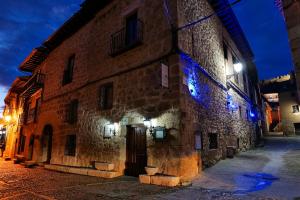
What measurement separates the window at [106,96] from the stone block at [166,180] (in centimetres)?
402

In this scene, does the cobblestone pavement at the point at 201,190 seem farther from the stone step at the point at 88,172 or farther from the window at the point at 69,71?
the window at the point at 69,71

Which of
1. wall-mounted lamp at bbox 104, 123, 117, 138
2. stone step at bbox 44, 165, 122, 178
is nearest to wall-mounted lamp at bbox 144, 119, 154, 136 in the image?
wall-mounted lamp at bbox 104, 123, 117, 138

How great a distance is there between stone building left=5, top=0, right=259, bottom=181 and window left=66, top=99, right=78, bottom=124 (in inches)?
2.1

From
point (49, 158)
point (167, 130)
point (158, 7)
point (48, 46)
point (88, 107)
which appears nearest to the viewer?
point (167, 130)

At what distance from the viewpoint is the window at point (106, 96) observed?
8.73m

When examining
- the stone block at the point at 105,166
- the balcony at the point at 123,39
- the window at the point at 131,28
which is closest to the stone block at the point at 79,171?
the stone block at the point at 105,166

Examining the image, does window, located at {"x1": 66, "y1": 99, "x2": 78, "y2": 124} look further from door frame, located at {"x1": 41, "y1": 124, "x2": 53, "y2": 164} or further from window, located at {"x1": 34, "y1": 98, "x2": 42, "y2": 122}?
window, located at {"x1": 34, "y1": 98, "x2": 42, "y2": 122}

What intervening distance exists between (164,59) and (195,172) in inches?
147

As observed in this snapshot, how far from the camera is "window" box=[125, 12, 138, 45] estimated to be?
27.6 feet

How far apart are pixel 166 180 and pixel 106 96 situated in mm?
4776

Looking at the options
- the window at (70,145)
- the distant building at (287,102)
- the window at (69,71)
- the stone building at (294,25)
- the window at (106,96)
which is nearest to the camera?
the stone building at (294,25)

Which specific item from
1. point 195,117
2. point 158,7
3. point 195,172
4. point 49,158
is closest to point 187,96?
point 195,117

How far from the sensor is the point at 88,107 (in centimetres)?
949

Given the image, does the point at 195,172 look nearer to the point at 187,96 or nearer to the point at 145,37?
the point at 187,96
